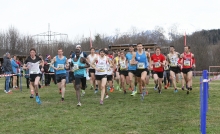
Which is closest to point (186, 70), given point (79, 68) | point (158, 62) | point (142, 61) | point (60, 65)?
point (158, 62)

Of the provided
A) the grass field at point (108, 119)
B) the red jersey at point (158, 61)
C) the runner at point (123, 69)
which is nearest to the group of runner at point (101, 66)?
the red jersey at point (158, 61)

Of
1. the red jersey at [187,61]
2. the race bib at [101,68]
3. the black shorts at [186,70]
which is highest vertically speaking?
the red jersey at [187,61]

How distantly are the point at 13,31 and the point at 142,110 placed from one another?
60920mm

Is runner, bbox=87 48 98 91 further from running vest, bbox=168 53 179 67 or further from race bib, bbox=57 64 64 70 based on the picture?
running vest, bbox=168 53 179 67

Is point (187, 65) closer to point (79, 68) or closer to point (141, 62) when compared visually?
point (141, 62)

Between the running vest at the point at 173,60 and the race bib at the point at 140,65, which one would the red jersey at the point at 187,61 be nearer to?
the running vest at the point at 173,60

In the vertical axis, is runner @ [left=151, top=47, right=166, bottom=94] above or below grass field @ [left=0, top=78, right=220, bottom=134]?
above

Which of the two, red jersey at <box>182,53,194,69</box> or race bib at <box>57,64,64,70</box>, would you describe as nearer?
race bib at <box>57,64,64,70</box>

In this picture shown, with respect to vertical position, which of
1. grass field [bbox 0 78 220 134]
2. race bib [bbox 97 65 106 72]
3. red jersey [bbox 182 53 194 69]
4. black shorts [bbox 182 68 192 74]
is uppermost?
red jersey [bbox 182 53 194 69]

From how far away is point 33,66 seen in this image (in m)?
12.4

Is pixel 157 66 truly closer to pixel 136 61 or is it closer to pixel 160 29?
pixel 136 61

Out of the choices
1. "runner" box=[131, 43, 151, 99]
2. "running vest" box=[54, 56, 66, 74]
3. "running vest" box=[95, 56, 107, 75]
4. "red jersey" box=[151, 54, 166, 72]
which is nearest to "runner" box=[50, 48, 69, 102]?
"running vest" box=[54, 56, 66, 74]

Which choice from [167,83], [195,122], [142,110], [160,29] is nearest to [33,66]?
[142,110]

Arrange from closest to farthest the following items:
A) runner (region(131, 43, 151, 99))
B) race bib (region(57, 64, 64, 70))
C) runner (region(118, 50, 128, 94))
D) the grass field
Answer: the grass field, race bib (region(57, 64, 64, 70)), runner (region(131, 43, 151, 99)), runner (region(118, 50, 128, 94))
